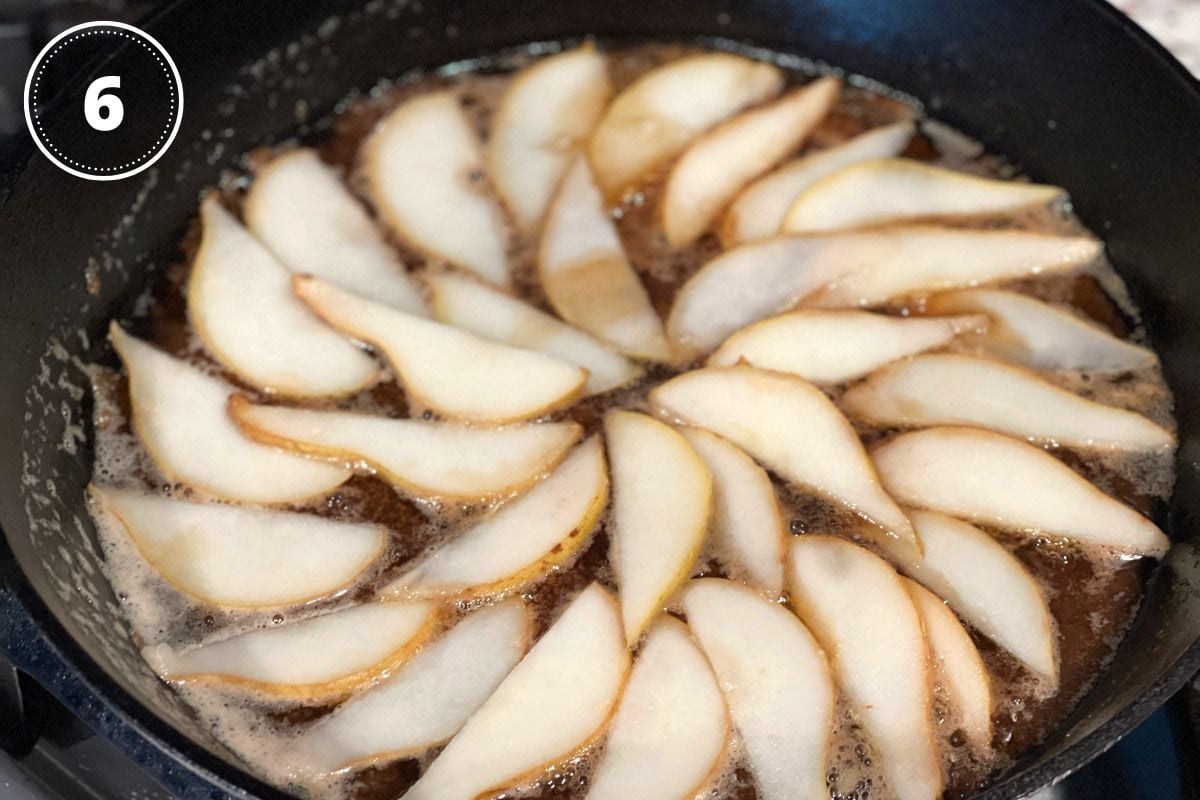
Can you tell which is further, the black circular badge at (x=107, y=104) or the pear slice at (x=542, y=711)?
the black circular badge at (x=107, y=104)

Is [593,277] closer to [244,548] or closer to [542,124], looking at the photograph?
[542,124]

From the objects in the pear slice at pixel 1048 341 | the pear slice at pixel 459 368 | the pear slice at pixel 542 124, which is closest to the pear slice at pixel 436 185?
the pear slice at pixel 542 124

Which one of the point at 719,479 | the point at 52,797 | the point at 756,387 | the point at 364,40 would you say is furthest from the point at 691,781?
the point at 364,40

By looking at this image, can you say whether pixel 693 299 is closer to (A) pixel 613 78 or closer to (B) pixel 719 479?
(B) pixel 719 479

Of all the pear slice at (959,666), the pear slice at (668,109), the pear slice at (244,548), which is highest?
the pear slice at (668,109)

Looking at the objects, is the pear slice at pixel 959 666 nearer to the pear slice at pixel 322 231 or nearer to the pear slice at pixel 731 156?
the pear slice at pixel 731 156

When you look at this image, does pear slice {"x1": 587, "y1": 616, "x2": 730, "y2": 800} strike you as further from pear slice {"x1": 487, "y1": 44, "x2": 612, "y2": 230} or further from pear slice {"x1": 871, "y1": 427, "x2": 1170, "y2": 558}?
pear slice {"x1": 487, "y1": 44, "x2": 612, "y2": 230}
